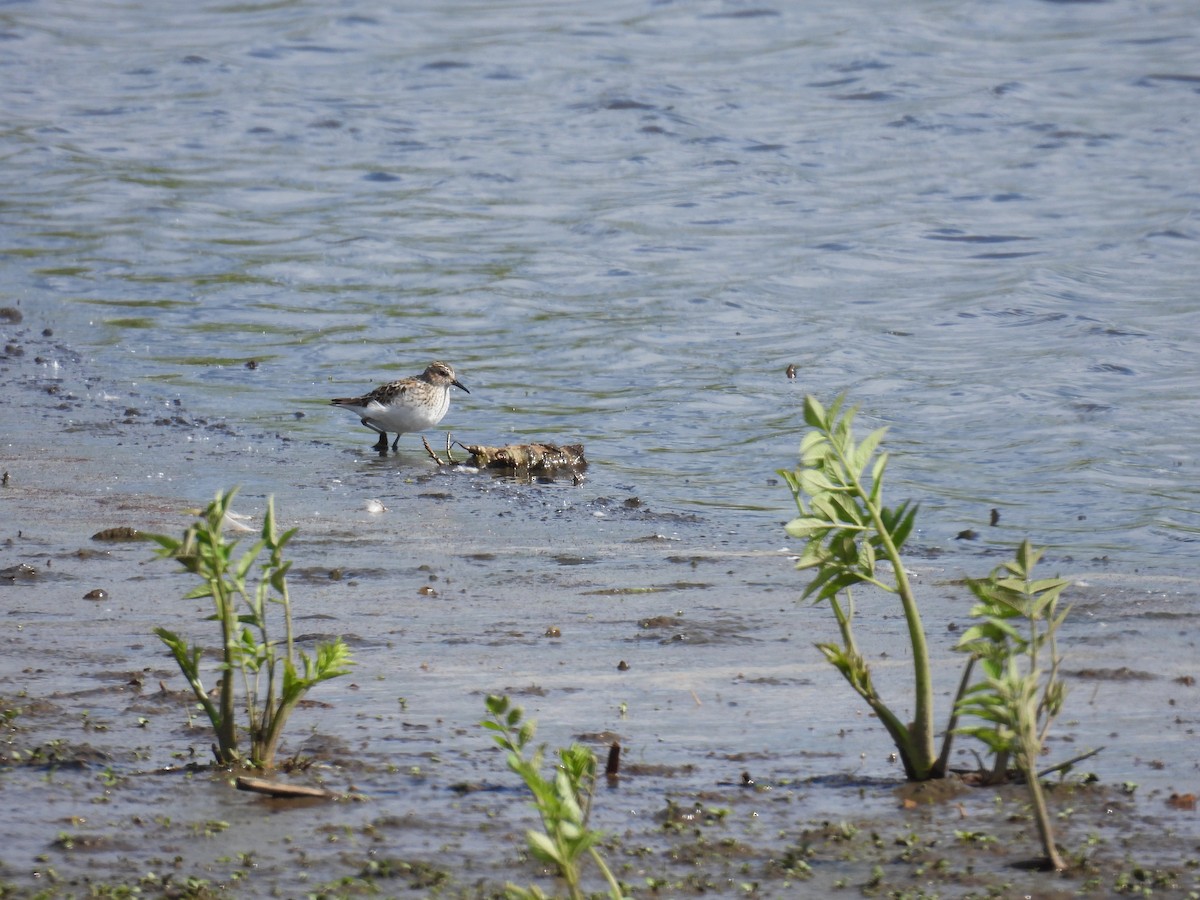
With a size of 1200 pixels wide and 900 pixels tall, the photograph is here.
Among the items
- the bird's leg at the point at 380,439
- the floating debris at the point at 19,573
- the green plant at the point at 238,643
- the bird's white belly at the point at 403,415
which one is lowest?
the bird's leg at the point at 380,439

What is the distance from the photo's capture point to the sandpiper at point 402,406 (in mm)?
9336

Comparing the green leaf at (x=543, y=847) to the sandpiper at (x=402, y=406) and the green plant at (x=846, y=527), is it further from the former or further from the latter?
the sandpiper at (x=402, y=406)

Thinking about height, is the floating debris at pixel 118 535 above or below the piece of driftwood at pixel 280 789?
below

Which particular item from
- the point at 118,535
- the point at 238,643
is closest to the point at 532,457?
the point at 118,535

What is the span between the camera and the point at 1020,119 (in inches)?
738

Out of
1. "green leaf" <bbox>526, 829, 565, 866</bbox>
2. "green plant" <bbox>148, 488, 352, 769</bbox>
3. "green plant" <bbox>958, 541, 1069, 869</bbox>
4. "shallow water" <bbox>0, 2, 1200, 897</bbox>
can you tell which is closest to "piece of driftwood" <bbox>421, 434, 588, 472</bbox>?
"shallow water" <bbox>0, 2, 1200, 897</bbox>

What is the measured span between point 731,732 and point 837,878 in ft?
3.38

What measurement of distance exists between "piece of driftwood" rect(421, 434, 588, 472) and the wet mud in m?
0.92

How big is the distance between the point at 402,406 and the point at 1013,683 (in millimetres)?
6529

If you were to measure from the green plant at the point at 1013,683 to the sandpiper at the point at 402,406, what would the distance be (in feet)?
18.8

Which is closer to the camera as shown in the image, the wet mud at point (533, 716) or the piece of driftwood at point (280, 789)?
the wet mud at point (533, 716)

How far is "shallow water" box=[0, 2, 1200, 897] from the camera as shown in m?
5.09

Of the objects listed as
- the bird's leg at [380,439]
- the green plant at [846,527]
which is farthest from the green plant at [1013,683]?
the bird's leg at [380,439]

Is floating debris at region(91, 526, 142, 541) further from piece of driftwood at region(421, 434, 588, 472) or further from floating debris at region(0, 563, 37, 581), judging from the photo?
piece of driftwood at region(421, 434, 588, 472)
